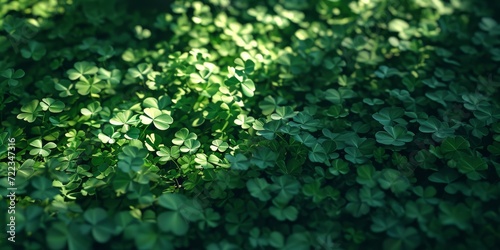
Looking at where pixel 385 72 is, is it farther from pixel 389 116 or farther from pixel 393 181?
pixel 393 181

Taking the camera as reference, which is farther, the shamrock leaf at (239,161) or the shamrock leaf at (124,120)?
the shamrock leaf at (124,120)

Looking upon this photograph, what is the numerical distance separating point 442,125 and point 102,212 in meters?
1.46

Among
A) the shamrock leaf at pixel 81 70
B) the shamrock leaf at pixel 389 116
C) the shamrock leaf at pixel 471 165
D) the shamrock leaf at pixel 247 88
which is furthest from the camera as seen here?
the shamrock leaf at pixel 81 70

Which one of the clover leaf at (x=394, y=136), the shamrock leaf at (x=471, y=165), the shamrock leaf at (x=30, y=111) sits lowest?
the shamrock leaf at (x=30, y=111)


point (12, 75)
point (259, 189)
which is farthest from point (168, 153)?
point (12, 75)

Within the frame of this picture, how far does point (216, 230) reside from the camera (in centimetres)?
178

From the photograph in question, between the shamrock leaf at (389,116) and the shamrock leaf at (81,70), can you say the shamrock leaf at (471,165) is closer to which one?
the shamrock leaf at (389,116)

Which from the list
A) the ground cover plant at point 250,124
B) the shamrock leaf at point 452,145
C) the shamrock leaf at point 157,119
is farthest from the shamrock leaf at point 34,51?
the shamrock leaf at point 452,145

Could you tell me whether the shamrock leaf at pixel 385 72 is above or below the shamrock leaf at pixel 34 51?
above

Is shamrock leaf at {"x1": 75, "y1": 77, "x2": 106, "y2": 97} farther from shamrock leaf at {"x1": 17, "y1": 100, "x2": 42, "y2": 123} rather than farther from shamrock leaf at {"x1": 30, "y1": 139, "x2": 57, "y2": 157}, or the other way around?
shamrock leaf at {"x1": 30, "y1": 139, "x2": 57, "y2": 157}

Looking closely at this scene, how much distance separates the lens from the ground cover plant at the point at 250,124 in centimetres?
170

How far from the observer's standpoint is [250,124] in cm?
214

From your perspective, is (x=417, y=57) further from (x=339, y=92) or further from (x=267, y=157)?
(x=267, y=157)

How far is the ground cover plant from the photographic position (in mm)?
1698
